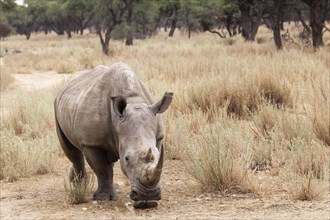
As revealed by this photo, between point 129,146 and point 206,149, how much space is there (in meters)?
1.66

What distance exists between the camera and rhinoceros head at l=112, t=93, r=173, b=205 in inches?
159

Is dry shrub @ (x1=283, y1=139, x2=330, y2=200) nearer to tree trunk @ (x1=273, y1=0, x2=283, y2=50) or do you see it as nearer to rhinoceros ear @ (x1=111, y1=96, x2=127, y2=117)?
rhinoceros ear @ (x1=111, y1=96, x2=127, y2=117)

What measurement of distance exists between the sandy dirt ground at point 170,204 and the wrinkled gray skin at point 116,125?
0.95 ft

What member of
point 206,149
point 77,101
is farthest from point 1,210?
point 206,149

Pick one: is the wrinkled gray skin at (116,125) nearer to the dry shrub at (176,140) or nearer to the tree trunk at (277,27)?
the dry shrub at (176,140)

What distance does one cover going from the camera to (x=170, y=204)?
4910 millimetres

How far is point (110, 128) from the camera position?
4676 mm

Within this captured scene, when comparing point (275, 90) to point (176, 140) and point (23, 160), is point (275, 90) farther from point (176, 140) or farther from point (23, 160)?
point (23, 160)

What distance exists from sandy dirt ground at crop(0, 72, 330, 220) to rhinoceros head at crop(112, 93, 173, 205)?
0.81 feet

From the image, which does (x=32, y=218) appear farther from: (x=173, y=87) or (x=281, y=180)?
(x=173, y=87)

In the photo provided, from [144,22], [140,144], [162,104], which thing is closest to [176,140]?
[162,104]

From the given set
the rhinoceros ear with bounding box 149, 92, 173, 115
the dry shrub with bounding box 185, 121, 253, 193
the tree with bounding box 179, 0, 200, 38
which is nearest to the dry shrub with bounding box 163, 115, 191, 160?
the dry shrub with bounding box 185, 121, 253, 193

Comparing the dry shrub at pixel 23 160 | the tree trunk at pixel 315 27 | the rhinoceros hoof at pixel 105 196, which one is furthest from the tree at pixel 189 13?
the rhinoceros hoof at pixel 105 196

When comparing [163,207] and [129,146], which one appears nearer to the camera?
[129,146]
